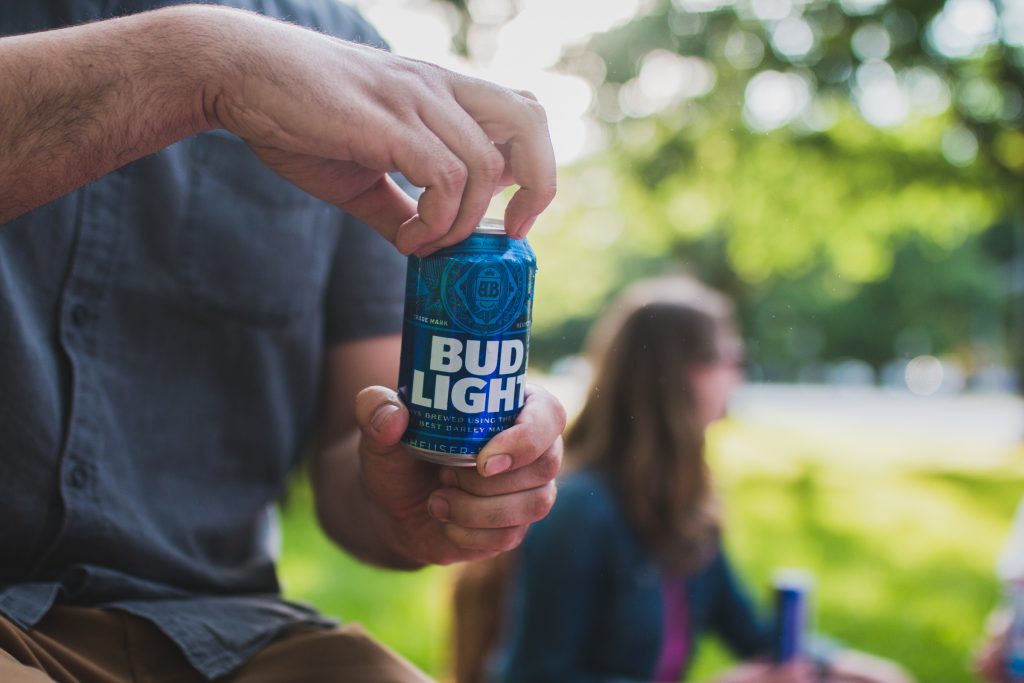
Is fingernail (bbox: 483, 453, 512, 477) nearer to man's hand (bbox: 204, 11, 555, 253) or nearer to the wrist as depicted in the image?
man's hand (bbox: 204, 11, 555, 253)

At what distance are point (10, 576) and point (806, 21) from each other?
379 inches

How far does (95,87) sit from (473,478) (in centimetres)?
59

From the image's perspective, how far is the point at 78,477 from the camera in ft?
3.95

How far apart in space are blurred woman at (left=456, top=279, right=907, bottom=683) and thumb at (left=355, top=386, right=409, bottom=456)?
4.23ft

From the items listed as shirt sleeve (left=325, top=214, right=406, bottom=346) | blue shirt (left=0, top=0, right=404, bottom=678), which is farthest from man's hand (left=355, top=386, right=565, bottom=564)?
shirt sleeve (left=325, top=214, right=406, bottom=346)

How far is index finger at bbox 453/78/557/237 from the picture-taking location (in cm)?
98

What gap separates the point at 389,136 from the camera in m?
0.92

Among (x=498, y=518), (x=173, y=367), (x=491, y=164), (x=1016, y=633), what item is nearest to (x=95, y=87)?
(x=491, y=164)

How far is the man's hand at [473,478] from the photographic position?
1.08m

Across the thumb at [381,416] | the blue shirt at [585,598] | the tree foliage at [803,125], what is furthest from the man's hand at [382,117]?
the tree foliage at [803,125]

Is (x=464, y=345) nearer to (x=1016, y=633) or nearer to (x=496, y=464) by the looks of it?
(x=496, y=464)

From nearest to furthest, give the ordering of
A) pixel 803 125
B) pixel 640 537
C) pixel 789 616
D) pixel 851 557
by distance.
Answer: pixel 789 616 → pixel 640 537 → pixel 851 557 → pixel 803 125

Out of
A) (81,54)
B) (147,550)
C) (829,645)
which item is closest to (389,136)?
(81,54)

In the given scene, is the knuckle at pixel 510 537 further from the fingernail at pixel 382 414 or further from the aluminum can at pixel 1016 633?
the aluminum can at pixel 1016 633
